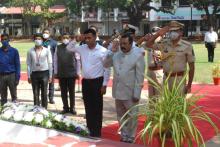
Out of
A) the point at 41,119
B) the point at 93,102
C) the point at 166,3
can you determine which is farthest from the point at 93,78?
the point at 166,3

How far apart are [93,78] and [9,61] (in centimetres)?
296

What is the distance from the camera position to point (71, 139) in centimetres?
587

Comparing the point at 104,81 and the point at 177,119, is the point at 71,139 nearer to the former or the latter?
the point at 177,119

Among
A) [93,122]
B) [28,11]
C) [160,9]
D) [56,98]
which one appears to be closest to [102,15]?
[28,11]

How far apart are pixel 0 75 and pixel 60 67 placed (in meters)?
1.33

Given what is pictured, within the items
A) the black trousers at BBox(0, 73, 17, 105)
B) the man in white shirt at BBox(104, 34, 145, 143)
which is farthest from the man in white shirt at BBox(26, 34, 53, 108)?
the man in white shirt at BBox(104, 34, 145, 143)

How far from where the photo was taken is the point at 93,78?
805 cm

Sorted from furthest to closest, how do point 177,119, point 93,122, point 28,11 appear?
point 28,11 < point 93,122 < point 177,119

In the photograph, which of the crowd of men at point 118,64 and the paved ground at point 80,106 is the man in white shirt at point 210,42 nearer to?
the paved ground at point 80,106

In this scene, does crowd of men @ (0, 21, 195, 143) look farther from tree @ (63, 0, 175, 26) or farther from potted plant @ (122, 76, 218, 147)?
tree @ (63, 0, 175, 26)

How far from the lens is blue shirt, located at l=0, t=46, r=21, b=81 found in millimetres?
10305

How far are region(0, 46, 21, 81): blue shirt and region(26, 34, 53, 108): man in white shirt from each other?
28cm

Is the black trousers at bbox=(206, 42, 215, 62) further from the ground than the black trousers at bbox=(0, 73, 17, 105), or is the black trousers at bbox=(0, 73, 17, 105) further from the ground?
the black trousers at bbox=(0, 73, 17, 105)

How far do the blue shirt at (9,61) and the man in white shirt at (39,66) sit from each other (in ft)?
0.93
